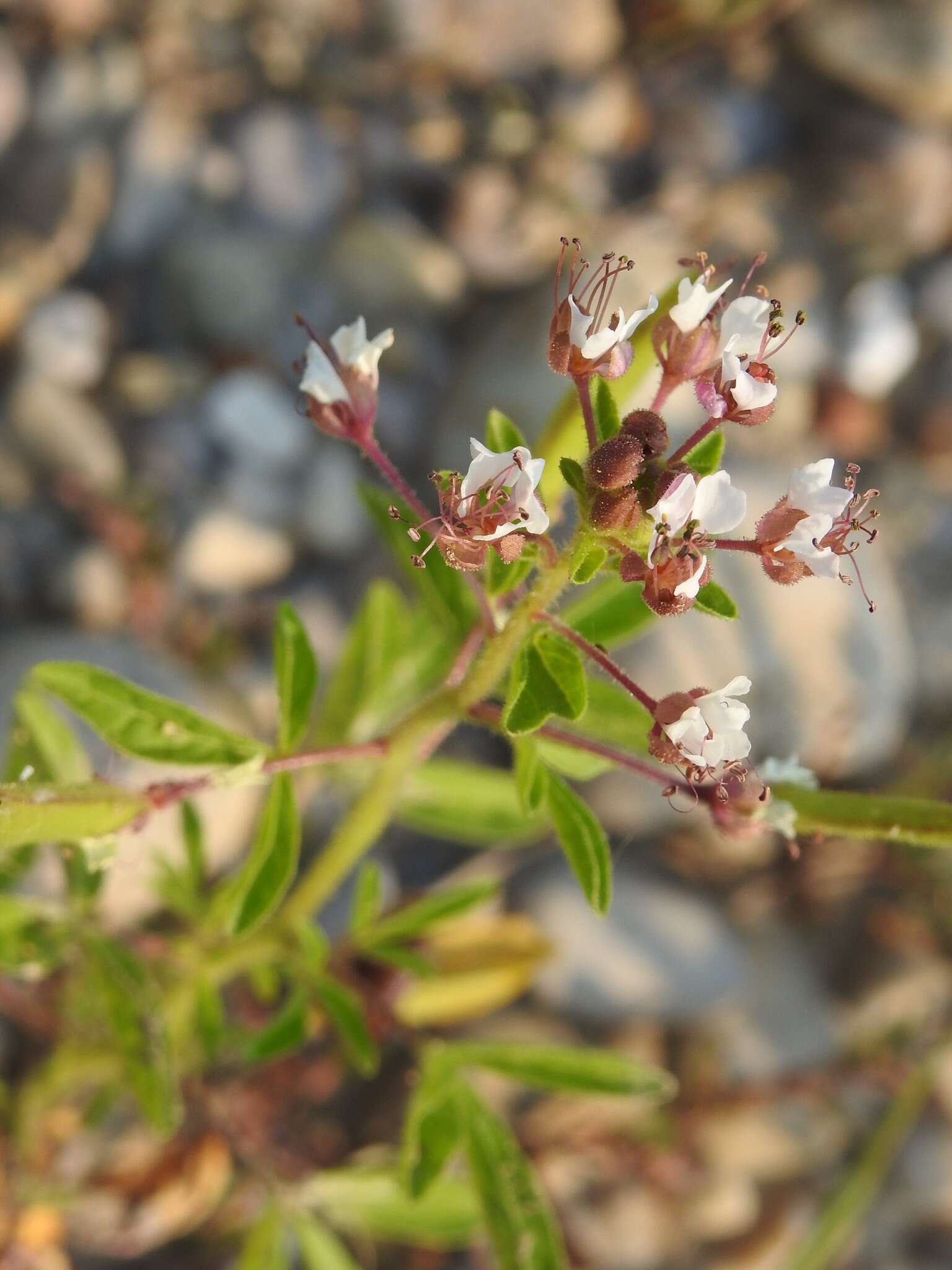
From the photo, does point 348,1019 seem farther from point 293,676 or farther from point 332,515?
point 332,515

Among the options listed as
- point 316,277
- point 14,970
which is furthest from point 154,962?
point 316,277

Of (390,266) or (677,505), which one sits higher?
(390,266)

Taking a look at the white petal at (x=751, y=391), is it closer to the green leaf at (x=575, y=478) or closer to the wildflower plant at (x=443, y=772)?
the wildflower plant at (x=443, y=772)

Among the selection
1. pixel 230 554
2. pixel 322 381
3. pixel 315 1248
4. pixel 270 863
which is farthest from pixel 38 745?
pixel 230 554

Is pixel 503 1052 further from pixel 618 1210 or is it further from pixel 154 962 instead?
pixel 618 1210

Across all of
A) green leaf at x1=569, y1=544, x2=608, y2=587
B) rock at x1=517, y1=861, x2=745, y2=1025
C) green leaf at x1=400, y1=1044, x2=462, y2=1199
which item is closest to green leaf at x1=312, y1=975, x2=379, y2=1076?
green leaf at x1=400, y1=1044, x2=462, y2=1199
